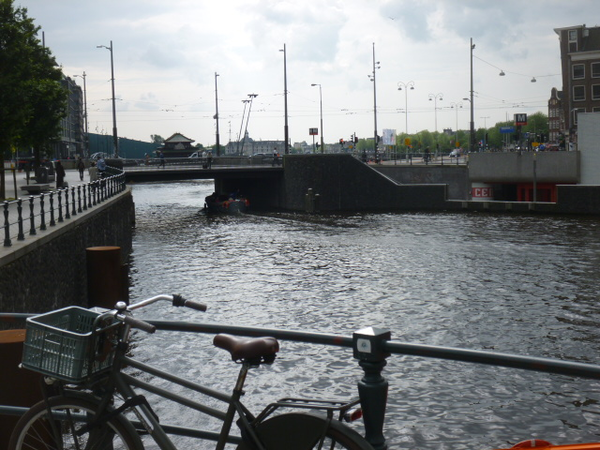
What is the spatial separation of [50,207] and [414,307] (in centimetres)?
964

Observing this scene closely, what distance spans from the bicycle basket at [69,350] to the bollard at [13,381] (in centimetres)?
169

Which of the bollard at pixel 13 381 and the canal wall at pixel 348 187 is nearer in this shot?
the bollard at pixel 13 381

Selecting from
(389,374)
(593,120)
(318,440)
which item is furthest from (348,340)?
(593,120)

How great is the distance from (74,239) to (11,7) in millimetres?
16168

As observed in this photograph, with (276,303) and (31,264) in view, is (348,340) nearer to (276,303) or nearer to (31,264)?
(31,264)

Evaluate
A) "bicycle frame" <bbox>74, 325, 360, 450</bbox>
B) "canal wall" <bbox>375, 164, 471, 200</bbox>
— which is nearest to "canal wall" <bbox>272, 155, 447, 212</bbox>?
"canal wall" <bbox>375, 164, 471, 200</bbox>

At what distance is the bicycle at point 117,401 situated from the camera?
3.45 meters

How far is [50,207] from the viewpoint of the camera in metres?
17.2

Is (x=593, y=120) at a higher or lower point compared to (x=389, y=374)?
higher

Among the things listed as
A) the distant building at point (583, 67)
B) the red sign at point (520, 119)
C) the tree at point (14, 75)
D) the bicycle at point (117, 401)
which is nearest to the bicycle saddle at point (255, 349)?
the bicycle at point (117, 401)

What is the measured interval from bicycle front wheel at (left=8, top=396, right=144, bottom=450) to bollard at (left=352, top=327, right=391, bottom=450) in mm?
1198

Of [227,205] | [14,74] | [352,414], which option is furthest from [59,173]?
[352,414]

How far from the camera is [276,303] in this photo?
69.7 ft

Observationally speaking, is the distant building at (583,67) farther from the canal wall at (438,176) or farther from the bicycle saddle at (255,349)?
the bicycle saddle at (255,349)
